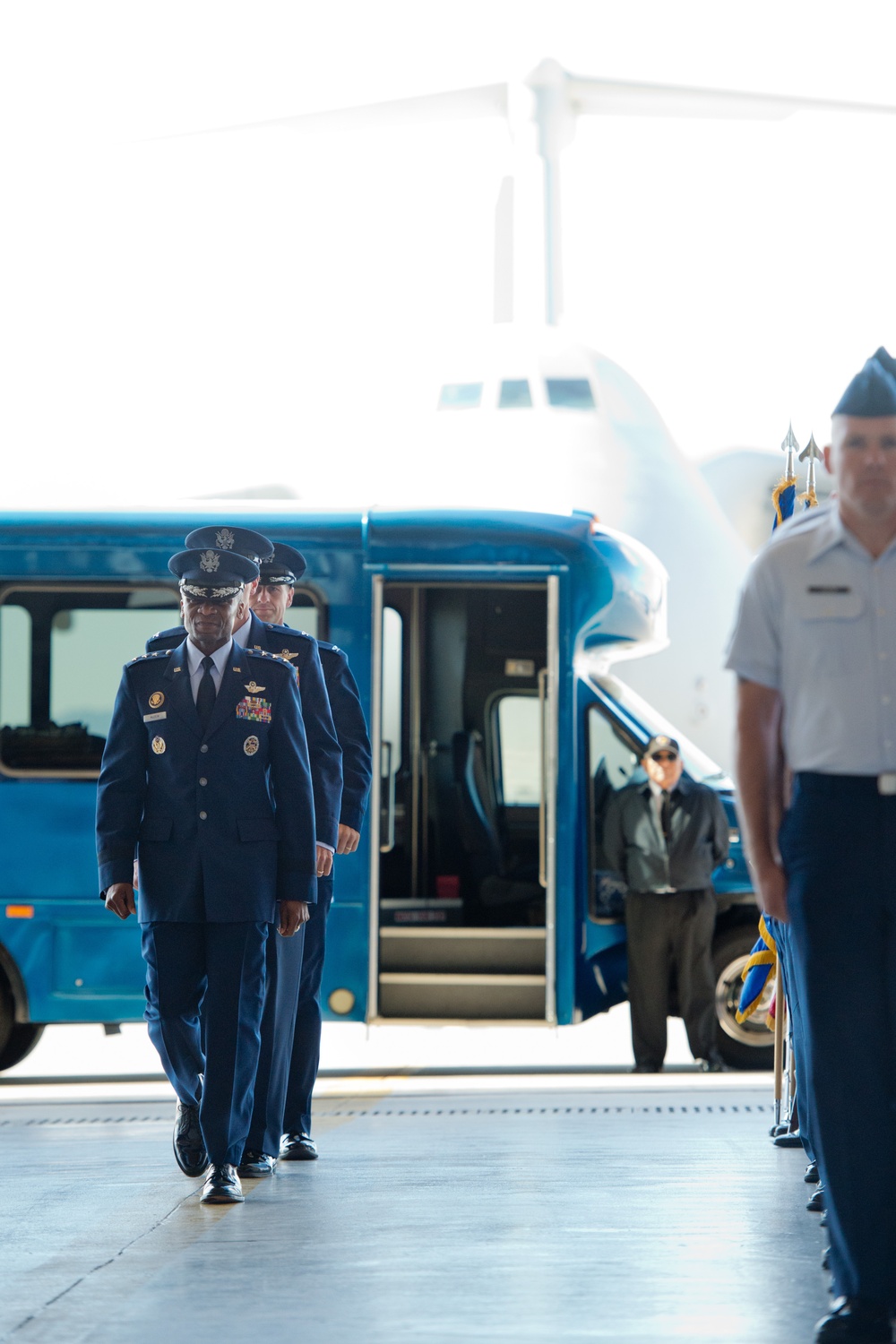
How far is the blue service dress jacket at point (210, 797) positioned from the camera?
164 inches

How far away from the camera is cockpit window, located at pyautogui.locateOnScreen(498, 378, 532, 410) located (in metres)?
18.9

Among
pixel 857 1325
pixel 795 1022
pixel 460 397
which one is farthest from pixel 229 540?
pixel 460 397

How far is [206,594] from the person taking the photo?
4266 millimetres

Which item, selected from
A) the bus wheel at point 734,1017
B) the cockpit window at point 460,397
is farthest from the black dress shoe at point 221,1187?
the cockpit window at point 460,397

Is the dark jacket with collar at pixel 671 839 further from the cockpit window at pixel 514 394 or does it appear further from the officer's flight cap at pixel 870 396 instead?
the cockpit window at pixel 514 394

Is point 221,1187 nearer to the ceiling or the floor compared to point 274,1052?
nearer to the floor

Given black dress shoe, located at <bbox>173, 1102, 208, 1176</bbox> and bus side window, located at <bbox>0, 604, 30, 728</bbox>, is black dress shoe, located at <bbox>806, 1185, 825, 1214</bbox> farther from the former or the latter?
bus side window, located at <bbox>0, 604, 30, 728</bbox>

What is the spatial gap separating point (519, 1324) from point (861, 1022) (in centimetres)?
75

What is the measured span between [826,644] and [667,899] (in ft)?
16.3

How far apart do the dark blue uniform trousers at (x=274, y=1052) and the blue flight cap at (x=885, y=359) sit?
2.25m

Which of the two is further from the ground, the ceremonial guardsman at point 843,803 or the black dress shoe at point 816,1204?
the ceremonial guardsman at point 843,803

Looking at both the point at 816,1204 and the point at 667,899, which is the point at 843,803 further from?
the point at 667,899

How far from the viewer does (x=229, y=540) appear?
480 cm

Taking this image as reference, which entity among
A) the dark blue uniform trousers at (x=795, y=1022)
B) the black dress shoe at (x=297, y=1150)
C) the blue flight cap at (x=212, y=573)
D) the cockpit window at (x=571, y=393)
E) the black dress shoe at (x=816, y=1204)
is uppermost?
the cockpit window at (x=571, y=393)
